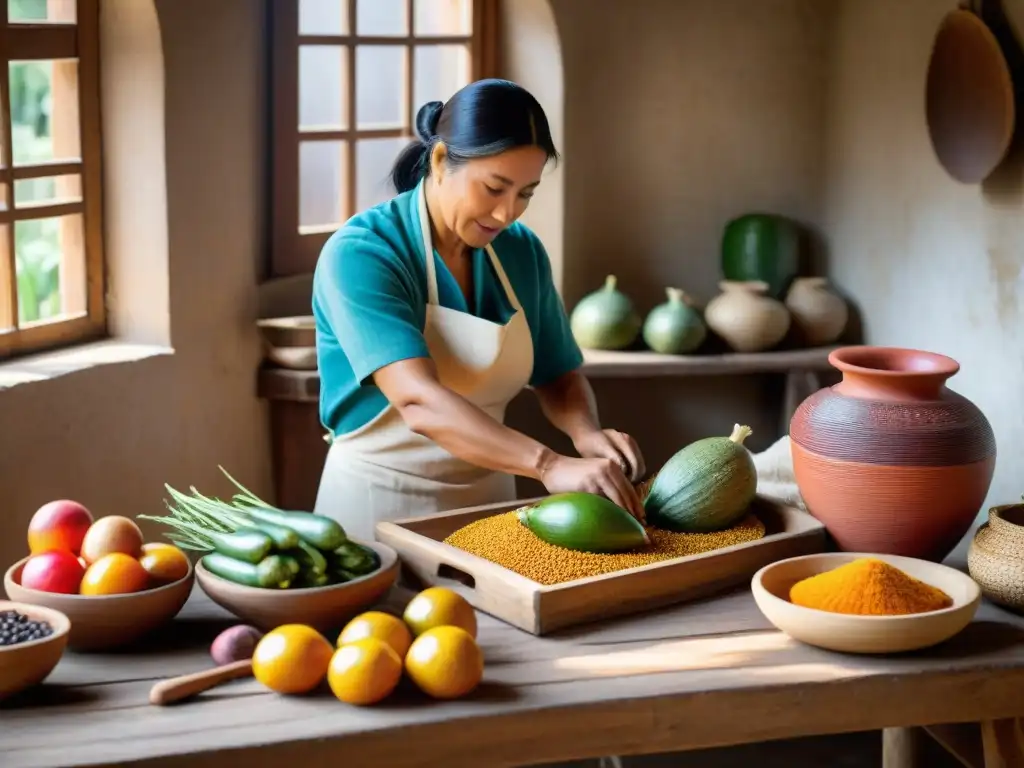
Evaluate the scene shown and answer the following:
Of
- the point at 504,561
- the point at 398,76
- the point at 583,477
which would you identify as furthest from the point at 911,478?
the point at 398,76

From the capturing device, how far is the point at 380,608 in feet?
6.11

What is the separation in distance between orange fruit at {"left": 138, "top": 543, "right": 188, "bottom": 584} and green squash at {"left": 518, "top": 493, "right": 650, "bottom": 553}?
52 cm

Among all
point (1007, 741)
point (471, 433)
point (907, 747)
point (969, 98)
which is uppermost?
point (969, 98)

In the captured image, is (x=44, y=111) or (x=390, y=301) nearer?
(x=390, y=301)

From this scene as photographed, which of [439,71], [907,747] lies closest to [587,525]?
[907,747]

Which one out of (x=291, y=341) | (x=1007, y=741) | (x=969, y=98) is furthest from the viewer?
(x=291, y=341)

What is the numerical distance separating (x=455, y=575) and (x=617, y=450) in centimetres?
53

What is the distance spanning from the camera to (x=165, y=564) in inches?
68.7

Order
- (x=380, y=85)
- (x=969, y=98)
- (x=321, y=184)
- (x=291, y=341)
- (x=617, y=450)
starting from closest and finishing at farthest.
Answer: (x=617, y=450) < (x=969, y=98) < (x=291, y=341) < (x=321, y=184) < (x=380, y=85)

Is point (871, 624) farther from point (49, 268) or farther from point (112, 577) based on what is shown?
point (49, 268)

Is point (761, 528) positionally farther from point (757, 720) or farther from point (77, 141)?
point (77, 141)

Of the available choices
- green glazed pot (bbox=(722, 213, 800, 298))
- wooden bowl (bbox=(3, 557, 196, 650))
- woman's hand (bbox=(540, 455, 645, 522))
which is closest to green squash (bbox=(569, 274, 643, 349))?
green glazed pot (bbox=(722, 213, 800, 298))

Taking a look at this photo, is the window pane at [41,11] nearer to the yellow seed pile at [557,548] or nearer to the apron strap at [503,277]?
the apron strap at [503,277]

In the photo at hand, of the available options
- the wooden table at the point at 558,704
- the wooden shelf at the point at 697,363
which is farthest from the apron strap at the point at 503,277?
the wooden shelf at the point at 697,363
